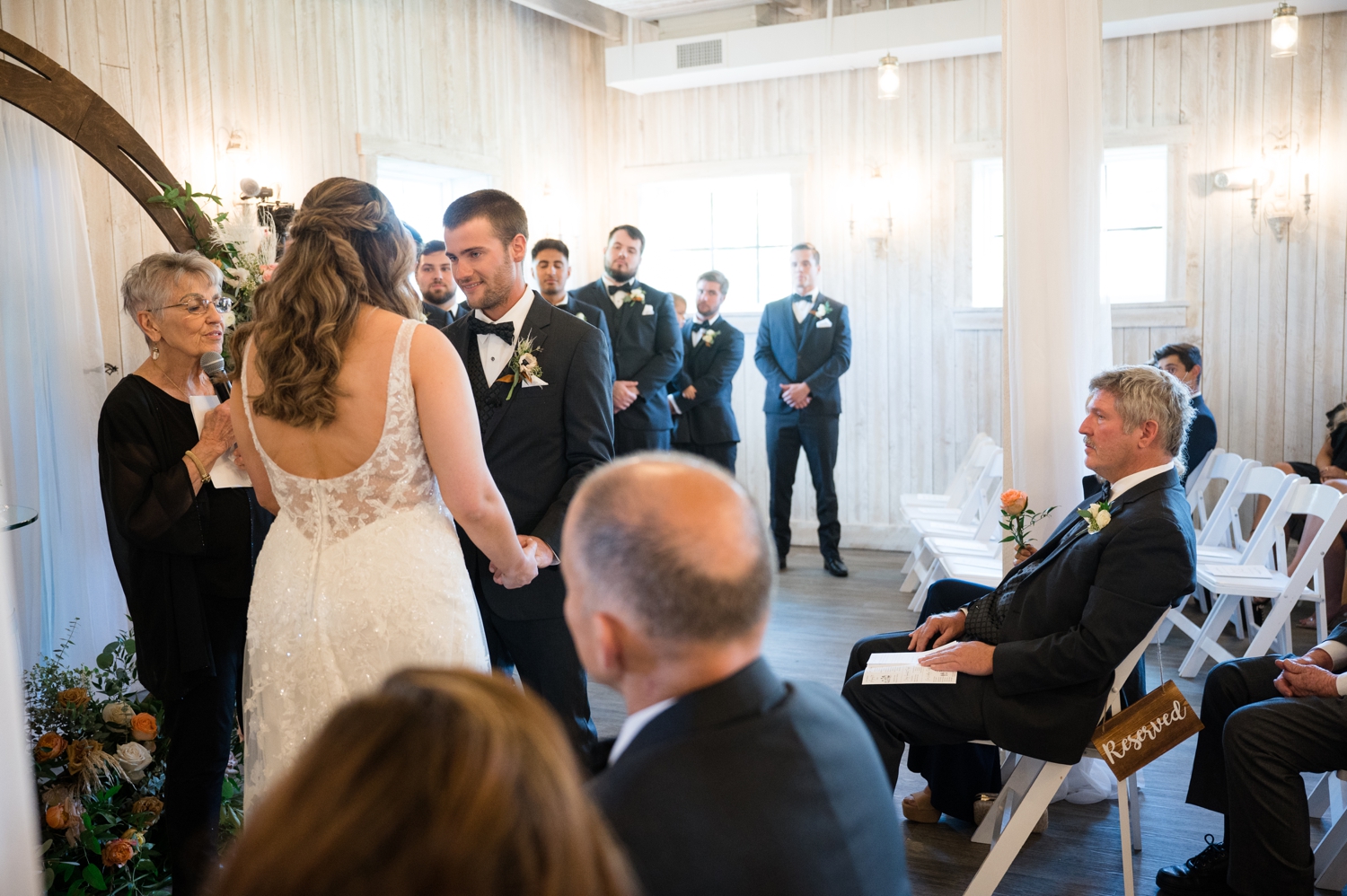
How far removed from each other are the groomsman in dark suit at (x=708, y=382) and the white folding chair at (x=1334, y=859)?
4.51 metres

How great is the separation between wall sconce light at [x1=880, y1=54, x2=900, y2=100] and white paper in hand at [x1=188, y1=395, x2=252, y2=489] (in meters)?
5.20

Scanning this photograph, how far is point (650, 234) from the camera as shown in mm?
8570

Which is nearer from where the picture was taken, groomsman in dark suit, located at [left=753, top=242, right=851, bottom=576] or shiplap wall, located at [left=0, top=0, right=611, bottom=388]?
shiplap wall, located at [left=0, top=0, right=611, bottom=388]

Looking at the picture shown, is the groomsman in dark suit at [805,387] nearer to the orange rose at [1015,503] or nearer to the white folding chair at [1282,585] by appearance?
the white folding chair at [1282,585]

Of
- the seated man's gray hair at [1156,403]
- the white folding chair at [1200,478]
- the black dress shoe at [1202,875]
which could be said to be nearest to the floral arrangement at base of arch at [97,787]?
the black dress shoe at [1202,875]

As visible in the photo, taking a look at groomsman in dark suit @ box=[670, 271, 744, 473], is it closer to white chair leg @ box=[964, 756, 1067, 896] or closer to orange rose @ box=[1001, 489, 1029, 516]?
orange rose @ box=[1001, 489, 1029, 516]

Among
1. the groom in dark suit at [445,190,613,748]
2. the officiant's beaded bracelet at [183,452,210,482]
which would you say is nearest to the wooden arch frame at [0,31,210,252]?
the officiant's beaded bracelet at [183,452,210,482]

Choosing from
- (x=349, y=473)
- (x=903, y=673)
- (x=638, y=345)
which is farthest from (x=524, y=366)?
(x=638, y=345)

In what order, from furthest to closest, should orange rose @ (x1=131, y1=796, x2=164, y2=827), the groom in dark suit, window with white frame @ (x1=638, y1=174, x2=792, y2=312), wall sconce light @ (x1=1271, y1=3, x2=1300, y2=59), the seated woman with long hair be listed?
window with white frame @ (x1=638, y1=174, x2=792, y2=312) < wall sconce light @ (x1=1271, y1=3, x2=1300, y2=59) < orange rose @ (x1=131, y1=796, x2=164, y2=827) < the groom in dark suit < the seated woman with long hair

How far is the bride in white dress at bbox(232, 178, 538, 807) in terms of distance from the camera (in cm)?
193

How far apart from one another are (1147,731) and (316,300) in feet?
7.16

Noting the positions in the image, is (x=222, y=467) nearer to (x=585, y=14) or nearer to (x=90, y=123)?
(x=90, y=123)

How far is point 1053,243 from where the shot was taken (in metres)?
3.42

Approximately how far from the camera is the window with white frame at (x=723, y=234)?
26.9 ft
